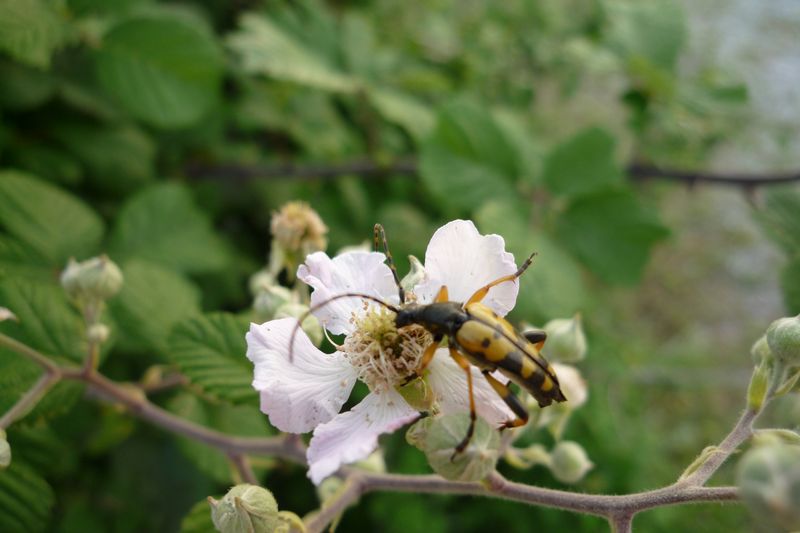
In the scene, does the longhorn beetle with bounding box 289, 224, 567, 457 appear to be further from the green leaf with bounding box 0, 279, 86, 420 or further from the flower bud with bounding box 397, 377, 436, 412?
the green leaf with bounding box 0, 279, 86, 420

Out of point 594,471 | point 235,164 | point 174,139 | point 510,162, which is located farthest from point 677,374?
point 174,139

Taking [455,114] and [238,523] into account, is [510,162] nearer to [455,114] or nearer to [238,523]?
[455,114]

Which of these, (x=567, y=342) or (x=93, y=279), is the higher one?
(x=567, y=342)

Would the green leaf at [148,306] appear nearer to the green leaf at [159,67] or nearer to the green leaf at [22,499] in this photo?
the green leaf at [22,499]

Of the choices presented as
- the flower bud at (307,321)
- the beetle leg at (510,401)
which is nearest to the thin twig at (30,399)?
the flower bud at (307,321)

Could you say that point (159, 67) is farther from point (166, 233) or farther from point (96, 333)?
point (96, 333)

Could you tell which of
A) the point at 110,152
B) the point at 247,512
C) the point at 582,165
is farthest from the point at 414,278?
the point at 110,152
